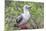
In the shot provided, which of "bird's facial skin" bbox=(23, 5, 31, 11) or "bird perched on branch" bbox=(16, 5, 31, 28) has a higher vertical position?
"bird's facial skin" bbox=(23, 5, 31, 11)

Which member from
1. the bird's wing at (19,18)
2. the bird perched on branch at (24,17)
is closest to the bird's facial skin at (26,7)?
the bird perched on branch at (24,17)

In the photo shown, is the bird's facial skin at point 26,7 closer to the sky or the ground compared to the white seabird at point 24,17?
closer to the sky

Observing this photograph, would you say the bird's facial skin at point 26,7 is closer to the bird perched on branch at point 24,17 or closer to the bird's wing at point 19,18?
the bird perched on branch at point 24,17

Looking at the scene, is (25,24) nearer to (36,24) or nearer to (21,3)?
(36,24)

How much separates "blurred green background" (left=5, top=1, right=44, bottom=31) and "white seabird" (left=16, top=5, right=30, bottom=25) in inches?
1.6

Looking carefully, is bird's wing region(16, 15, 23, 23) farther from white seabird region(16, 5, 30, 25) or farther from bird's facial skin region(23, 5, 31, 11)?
bird's facial skin region(23, 5, 31, 11)

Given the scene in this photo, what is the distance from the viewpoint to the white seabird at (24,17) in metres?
1.16

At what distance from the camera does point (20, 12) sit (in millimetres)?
1171

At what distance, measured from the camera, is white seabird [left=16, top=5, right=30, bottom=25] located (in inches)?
45.9

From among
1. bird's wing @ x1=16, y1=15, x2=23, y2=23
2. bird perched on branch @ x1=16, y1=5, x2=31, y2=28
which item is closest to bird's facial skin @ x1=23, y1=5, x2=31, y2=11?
bird perched on branch @ x1=16, y1=5, x2=31, y2=28

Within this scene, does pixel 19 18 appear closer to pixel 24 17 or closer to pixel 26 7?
pixel 24 17

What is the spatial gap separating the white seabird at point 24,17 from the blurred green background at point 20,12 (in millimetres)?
41

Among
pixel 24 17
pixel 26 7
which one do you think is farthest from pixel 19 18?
pixel 26 7

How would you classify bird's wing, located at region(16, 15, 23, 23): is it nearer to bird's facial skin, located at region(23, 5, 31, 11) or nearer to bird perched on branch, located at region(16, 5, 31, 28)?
bird perched on branch, located at region(16, 5, 31, 28)
